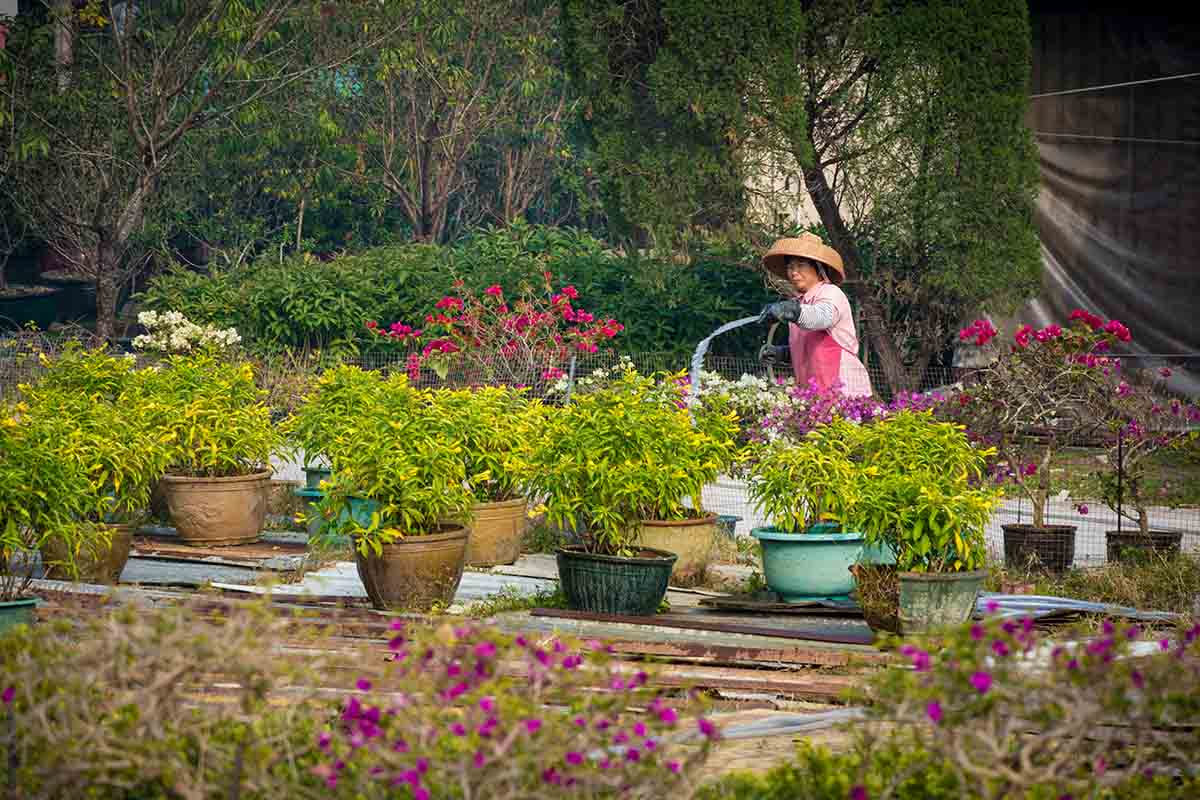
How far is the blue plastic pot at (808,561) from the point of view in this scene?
290 inches

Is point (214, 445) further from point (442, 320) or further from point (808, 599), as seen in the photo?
point (442, 320)

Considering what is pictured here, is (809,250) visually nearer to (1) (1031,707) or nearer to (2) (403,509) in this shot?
(2) (403,509)

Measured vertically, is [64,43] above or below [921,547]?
above

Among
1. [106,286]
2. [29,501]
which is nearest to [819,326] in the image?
[29,501]

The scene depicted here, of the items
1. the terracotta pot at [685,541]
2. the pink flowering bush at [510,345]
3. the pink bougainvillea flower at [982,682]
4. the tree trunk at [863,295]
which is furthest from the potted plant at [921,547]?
the tree trunk at [863,295]

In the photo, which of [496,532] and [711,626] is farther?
[496,532]

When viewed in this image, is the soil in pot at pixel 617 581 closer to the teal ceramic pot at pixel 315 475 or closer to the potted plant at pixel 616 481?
the potted plant at pixel 616 481

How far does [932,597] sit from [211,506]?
4.61 meters

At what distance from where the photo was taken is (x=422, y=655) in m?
3.50

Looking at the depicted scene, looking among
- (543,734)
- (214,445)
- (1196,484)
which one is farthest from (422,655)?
(1196,484)

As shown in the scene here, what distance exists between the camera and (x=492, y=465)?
8.23 meters

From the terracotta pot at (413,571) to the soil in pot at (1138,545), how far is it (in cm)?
371

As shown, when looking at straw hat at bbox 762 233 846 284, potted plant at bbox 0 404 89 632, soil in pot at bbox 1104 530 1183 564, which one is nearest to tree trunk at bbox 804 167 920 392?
straw hat at bbox 762 233 846 284

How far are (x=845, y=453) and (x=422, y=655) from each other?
4146mm
